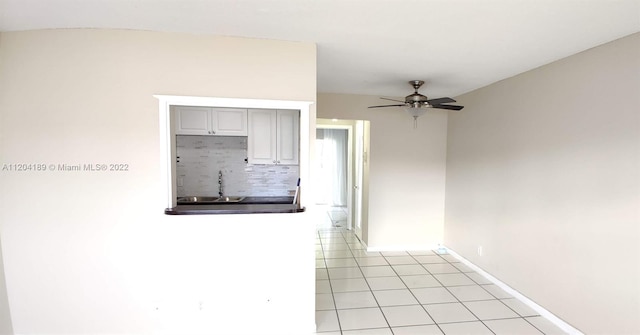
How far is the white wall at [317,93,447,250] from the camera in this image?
14.1ft

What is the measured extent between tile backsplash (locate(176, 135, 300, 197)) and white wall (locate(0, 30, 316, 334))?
189 cm

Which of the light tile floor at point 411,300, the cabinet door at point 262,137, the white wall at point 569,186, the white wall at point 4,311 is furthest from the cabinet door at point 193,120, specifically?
the white wall at point 569,186

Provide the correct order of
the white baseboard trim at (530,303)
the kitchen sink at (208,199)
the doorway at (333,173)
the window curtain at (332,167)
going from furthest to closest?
the window curtain at (332,167), the doorway at (333,173), the kitchen sink at (208,199), the white baseboard trim at (530,303)

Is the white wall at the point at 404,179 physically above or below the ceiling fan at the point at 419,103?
below

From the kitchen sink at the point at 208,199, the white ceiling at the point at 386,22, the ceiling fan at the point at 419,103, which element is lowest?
the kitchen sink at the point at 208,199

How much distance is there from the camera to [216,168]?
4.02 m

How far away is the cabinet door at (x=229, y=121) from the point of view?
358 cm

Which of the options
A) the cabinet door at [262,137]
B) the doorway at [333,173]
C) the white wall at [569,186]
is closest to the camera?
the white wall at [569,186]

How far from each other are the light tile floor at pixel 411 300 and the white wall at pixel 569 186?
0.29 m

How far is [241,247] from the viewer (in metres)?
2.22

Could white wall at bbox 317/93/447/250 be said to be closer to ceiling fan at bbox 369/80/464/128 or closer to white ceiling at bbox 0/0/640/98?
ceiling fan at bbox 369/80/464/128

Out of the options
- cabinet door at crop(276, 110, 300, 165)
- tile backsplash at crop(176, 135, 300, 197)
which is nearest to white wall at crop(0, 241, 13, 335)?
tile backsplash at crop(176, 135, 300, 197)

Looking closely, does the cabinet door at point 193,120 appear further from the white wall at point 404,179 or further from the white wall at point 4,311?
the white wall at point 404,179

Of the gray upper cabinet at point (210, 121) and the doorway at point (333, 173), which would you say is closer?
the gray upper cabinet at point (210, 121)
